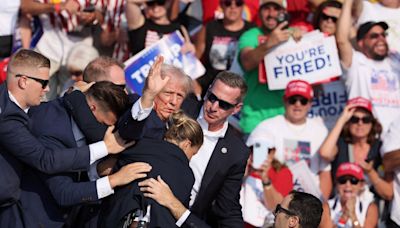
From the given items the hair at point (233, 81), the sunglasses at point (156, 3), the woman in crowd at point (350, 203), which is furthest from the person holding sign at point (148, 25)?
the hair at point (233, 81)

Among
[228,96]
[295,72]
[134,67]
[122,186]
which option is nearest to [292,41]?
[295,72]

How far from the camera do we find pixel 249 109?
991 centimetres

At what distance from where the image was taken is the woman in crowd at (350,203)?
8.93 meters

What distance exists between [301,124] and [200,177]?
7.23ft

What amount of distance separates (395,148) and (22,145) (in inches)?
155

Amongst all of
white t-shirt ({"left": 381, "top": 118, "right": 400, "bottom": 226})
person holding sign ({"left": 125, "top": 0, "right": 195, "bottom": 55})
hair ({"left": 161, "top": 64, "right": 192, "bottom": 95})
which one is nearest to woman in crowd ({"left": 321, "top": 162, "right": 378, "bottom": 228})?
white t-shirt ({"left": 381, "top": 118, "right": 400, "bottom": 226})

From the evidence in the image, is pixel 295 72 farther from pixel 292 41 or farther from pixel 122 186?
pixel 122 186

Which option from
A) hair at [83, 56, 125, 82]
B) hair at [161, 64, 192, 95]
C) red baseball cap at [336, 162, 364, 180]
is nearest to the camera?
hair at [161, 64, 192, 95]

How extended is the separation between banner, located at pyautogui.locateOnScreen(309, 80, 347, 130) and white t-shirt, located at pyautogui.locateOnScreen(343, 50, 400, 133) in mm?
161

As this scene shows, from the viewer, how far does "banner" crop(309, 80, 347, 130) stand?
396 inches

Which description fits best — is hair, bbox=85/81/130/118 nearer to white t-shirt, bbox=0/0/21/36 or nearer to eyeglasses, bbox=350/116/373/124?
white t-shirt, bbox=0/0/21/36

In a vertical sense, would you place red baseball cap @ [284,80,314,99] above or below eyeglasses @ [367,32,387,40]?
below

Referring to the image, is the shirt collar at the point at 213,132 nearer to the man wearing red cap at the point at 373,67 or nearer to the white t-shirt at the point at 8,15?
the man wearing red cap at the point at 373,67

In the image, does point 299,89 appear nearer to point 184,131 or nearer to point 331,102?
point 331,102
